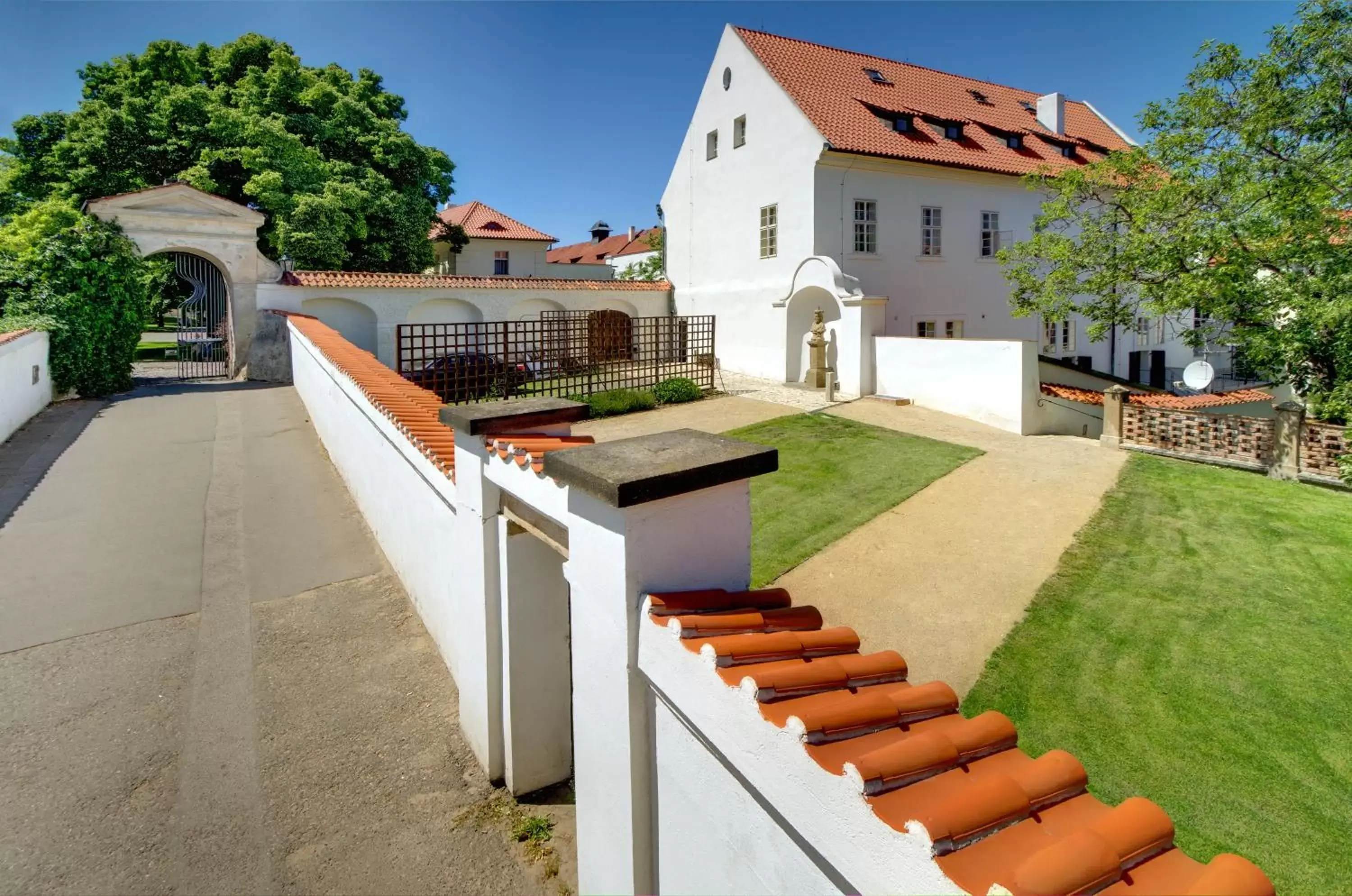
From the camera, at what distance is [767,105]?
2159 centimetres

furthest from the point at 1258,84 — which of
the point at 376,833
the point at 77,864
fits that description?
the point at 77,864

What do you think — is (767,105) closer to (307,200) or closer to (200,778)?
(307,200)

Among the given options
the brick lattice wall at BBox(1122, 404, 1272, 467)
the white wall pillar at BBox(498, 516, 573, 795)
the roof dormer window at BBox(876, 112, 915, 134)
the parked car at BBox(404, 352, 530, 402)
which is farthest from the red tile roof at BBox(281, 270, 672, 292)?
the white wall pillar at BBox(498, 516, 573, 795)

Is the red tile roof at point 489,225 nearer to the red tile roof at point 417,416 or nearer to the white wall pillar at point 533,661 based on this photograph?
the red tile roof at point 417,416

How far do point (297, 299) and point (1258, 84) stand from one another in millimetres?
24439

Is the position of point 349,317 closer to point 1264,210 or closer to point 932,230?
point 932,230

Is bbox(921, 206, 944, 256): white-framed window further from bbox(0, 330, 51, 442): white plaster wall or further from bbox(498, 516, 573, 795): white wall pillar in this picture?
bbox(0, 330, 51, 442): white plaster wall

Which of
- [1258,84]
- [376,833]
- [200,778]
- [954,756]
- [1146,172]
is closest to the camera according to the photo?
[954,756]

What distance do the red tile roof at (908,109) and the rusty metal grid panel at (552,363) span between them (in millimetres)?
7038

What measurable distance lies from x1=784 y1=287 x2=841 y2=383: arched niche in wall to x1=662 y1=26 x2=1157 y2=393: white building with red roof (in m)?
0.05

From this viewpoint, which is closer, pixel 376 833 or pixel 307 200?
pixel 376 833

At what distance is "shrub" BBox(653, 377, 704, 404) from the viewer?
60.4 ft

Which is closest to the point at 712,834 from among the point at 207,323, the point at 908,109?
the point at 908,109

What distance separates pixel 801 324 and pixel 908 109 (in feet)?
27.1
